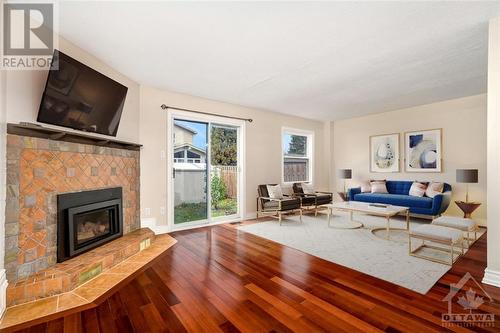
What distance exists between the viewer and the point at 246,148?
17.1 feet

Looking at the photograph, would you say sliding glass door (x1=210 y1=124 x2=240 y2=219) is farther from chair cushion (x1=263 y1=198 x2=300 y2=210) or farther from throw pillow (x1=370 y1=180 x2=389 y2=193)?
throw pillow (x1=370 y1=180 x2=389 y2=193)

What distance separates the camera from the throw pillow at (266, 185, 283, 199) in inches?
196

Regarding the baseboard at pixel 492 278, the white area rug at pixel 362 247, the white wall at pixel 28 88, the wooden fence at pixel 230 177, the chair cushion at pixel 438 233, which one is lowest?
the white area rug at pixel 362 247

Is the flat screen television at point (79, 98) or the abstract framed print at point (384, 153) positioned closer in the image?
the flat screen television at point (79, 98)

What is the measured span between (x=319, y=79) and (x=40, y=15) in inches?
135

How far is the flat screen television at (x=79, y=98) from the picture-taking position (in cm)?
224

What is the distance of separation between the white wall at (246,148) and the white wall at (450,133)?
131 cm

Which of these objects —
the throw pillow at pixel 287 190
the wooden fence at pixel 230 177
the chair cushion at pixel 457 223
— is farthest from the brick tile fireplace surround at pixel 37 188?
the chair cushion at pixel 457 223

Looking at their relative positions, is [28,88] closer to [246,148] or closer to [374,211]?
[246,148]

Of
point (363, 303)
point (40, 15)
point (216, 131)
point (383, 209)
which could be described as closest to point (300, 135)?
point (216, 131)

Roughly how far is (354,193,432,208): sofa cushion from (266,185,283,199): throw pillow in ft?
6.43

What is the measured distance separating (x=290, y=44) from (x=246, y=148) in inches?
111

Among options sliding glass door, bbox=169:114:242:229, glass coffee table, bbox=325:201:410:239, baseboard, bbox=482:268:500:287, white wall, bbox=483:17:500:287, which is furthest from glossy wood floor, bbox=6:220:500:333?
sliding glass door, bbox=169:114:242:229

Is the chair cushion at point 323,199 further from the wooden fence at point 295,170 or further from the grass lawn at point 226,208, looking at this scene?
the grass lawn at point 226,208
